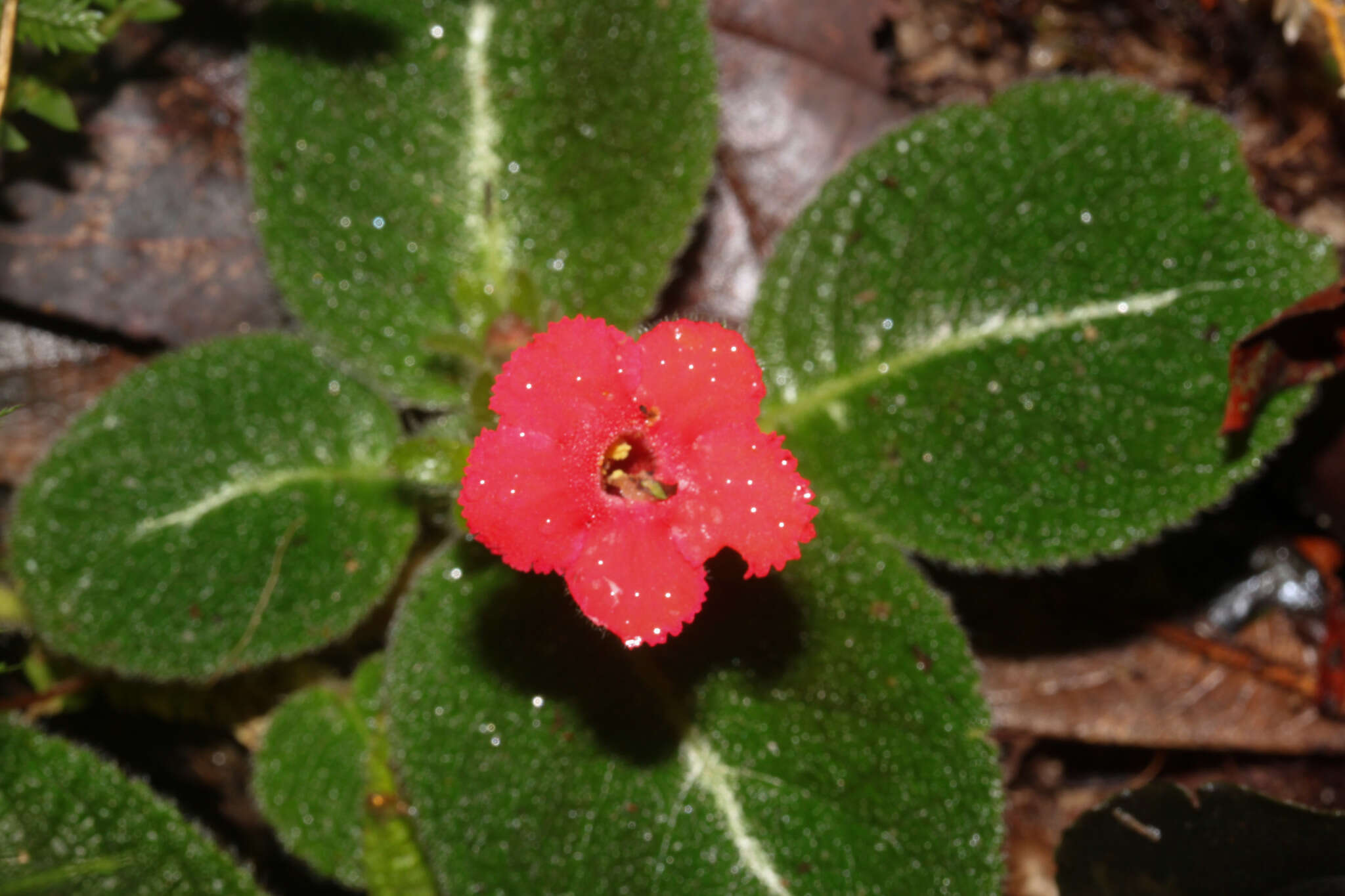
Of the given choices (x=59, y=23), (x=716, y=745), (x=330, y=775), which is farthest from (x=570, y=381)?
(x=330, y=775)

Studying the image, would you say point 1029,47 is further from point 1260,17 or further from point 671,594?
point 671,594

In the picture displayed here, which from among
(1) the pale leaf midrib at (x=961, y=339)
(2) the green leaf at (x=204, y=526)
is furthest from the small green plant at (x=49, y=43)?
(1) the pale leaf midrib at (x=961, y=339)

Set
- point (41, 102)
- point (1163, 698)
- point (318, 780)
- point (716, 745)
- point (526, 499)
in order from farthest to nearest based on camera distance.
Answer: point (1163, 698), point (318, 780), point (41, 102), point (716, 745), point (526, 499)

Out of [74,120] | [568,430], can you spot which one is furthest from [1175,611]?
[74,120]

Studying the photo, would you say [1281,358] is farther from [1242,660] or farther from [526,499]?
[526,499]

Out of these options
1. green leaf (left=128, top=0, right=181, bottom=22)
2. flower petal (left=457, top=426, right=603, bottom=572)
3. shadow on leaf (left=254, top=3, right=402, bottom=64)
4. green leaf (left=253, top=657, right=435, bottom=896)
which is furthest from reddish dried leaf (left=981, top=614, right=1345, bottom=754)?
green leaf (left=128, top=0, right=181, bottom=22)

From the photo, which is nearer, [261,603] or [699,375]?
[699,375]
